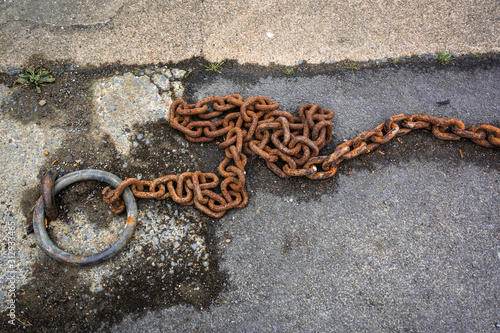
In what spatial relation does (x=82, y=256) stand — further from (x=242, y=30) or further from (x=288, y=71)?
(x=242, y=30)

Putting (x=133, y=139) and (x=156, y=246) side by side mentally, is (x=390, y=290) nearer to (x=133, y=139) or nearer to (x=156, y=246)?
(x=156, y=246)

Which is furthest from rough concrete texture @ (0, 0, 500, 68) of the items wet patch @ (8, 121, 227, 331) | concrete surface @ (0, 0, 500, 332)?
wet patch @ (8, 121, 227, 331)

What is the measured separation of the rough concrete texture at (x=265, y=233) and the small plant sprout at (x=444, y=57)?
73cm

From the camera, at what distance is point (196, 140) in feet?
10.3

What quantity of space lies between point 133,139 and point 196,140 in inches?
26.9

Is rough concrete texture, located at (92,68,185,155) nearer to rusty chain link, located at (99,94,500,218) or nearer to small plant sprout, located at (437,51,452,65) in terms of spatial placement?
rusty chain link, located at (99,94,500,218)

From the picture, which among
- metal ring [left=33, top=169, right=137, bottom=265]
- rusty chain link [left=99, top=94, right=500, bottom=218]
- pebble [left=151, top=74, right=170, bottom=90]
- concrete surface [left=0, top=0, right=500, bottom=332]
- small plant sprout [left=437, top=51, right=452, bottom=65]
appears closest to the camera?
metal ring [left=33, top=169, right=137, bottom=265]

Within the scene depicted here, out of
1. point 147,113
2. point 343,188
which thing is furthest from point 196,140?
point 343,188

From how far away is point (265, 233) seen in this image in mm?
2879

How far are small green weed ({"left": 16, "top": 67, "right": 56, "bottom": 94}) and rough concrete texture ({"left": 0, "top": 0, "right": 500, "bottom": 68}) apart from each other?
181mm

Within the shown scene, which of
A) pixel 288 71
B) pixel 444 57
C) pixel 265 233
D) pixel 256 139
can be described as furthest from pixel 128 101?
pixel 444 57

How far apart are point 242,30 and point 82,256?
3078 millimetres

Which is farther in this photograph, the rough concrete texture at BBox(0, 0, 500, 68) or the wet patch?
the rough concrete texture at BBox(0, 0, 500, 68)

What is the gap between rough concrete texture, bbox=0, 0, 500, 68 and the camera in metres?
3.50
